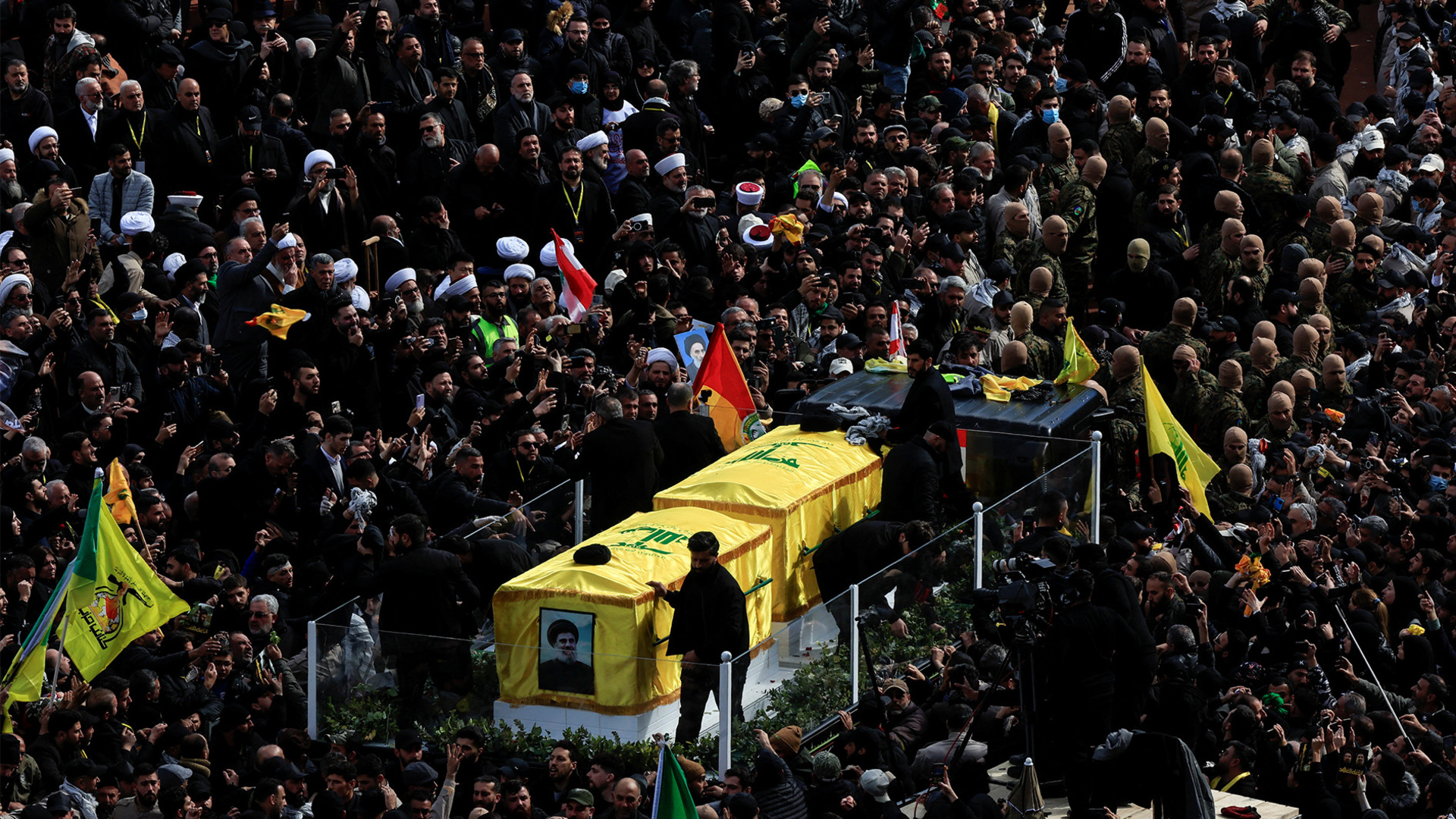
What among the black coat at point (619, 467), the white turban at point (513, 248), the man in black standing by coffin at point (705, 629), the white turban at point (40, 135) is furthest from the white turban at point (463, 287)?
the man in black standing by coffin at point (705, 629)

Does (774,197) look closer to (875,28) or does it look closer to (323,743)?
(875,28)

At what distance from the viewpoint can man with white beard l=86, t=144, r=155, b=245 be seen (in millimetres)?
19922

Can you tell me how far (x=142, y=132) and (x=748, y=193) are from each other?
18.0ft

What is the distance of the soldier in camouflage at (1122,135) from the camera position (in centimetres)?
2384

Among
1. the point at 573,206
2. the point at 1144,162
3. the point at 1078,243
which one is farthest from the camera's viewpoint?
the point at 1144,162

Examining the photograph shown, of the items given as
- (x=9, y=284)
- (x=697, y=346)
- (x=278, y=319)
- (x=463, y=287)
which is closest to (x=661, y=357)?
(x=697, y=346)

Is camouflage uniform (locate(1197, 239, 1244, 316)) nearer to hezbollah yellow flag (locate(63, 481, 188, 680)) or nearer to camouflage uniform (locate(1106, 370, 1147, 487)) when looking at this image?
camouflage uniform (locate(1106, 370, 1147, 487))

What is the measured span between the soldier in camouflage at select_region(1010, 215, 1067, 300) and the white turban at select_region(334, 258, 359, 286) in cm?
627

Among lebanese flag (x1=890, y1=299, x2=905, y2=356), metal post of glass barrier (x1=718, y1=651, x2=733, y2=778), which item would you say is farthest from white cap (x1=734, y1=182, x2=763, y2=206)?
metal post of glass barrier (x1=718, y1=651, x2=733, y2=778)

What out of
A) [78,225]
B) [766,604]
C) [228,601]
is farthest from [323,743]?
[78,225]

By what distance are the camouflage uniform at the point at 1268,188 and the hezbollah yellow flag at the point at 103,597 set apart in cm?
1197

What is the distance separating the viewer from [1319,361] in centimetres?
2133

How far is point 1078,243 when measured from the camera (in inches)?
897

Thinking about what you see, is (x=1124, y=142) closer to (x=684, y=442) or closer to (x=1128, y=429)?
(x=1128, y=429)
